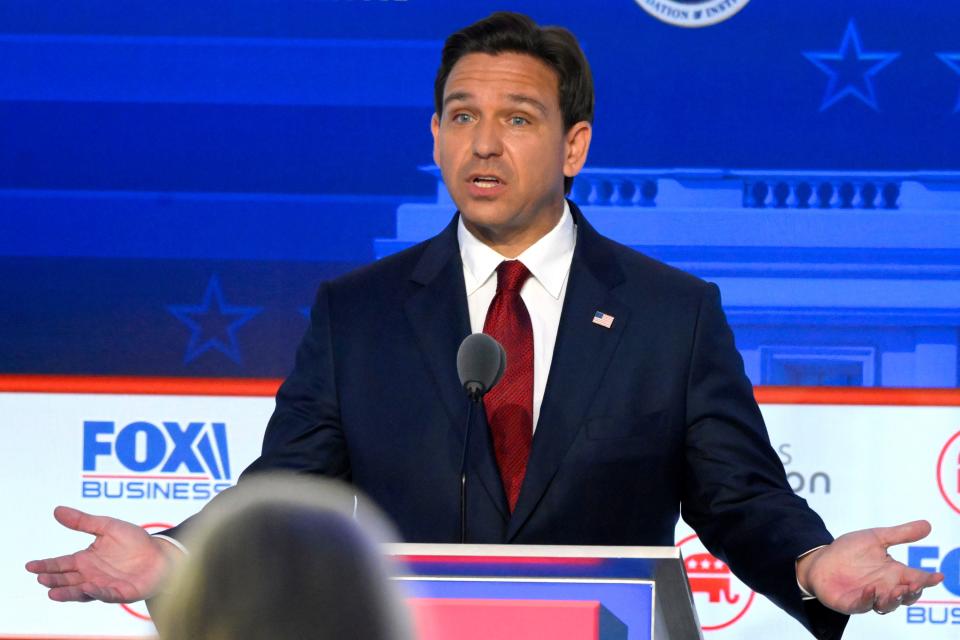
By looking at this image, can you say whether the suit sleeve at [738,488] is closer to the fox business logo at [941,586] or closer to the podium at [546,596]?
the podium at [546,596]

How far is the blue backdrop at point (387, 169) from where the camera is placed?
3730 millimetres

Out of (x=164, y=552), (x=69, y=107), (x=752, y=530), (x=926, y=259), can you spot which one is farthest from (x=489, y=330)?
(x=69, y=107)

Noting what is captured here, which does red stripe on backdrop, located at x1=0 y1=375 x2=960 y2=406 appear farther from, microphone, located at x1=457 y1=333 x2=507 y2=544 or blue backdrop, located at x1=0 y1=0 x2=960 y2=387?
microphone, located at x1=457 y1=333 x2=507 y2=544

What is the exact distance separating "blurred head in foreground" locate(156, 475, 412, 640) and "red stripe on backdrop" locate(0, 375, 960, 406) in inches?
115

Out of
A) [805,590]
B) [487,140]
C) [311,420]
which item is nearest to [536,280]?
[487,140]

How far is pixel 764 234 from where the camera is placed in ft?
12.3

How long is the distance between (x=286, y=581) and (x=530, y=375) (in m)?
1.57

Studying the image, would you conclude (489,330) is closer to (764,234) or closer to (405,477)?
(405,477)

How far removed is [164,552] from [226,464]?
199 centimetres

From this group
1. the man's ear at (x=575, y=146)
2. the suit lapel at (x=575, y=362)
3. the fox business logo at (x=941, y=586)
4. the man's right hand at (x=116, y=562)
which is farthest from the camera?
the fox business logo at (x=941, y=586)

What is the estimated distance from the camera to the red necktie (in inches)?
93.0

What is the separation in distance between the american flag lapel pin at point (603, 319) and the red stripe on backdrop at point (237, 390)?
1.40m

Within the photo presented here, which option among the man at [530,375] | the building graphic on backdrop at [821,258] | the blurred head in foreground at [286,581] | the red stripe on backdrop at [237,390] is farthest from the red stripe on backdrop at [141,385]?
the blurred head in foreground at [286,581]

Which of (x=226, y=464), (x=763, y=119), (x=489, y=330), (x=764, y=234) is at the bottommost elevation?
(x=226, y=464)
